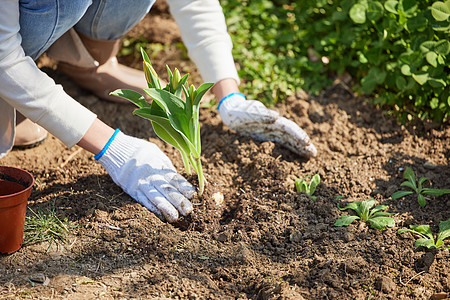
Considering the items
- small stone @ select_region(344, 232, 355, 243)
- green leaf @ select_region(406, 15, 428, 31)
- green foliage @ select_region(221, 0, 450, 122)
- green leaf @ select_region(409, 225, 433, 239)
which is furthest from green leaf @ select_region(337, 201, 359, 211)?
green leaf @ select_region(406, 15, 428, 31)

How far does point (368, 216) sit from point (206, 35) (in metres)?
1.13

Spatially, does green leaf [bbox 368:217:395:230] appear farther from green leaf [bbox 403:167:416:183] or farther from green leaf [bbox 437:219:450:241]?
green leaf [bbox 403:167:416:183]

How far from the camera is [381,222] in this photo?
1.81 m

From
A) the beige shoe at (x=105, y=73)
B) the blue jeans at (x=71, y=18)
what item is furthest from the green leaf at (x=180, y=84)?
the beige shoe at (x=105, y=73)

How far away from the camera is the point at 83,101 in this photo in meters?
2.63

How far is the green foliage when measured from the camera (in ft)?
7.44

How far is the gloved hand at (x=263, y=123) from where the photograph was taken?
219 centimetres

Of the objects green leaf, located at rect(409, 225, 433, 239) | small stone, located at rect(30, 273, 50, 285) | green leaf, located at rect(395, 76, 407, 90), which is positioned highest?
small stone, located at rect(30, 273, 50, 285)

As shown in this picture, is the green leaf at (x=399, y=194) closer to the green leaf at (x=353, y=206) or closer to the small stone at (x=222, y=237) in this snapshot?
the green leaf at (x=353, y=206)

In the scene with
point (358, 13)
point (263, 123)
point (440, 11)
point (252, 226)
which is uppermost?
point (440, 11)

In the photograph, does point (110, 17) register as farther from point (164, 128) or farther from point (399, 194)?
point (399, 194)

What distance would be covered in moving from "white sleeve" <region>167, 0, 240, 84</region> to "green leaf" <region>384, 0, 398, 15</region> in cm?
81

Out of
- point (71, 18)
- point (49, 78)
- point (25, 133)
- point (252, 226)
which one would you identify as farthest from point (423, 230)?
point (25, 133)

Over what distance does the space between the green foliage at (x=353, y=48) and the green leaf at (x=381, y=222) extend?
777 millimetres
